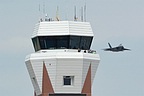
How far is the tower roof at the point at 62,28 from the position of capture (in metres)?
163

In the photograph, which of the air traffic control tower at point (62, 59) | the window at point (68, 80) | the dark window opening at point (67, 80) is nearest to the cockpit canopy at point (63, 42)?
the air traffic control tower at point (62, 59)

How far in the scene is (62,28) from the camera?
164m

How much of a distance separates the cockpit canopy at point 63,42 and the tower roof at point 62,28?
2.71 feet

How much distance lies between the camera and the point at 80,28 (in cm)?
16475

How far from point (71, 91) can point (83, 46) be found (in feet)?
34.7

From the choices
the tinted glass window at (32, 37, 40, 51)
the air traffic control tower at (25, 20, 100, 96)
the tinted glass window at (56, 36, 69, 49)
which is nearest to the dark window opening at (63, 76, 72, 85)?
the air traffic control tower at (25, 20, 100, 96)

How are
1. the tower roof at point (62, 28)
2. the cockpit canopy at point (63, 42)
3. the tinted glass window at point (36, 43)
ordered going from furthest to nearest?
1. the tinted glass window at point (36, 43)
2. the cockpit canopy at point (63, 42)
3. the tower roof at point (62, 28)

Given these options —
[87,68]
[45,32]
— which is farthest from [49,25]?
[87,68]

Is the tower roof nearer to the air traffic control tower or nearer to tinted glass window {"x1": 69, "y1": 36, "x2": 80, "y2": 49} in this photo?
the air traffic control tower

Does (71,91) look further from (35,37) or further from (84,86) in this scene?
(35,37)

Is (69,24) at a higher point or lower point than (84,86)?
higher

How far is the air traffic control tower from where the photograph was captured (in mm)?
160250

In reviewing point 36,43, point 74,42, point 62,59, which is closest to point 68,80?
point 62,59

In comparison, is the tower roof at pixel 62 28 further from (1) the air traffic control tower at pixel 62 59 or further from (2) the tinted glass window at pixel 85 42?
(2) the tinted glass window at pixel 85 42
